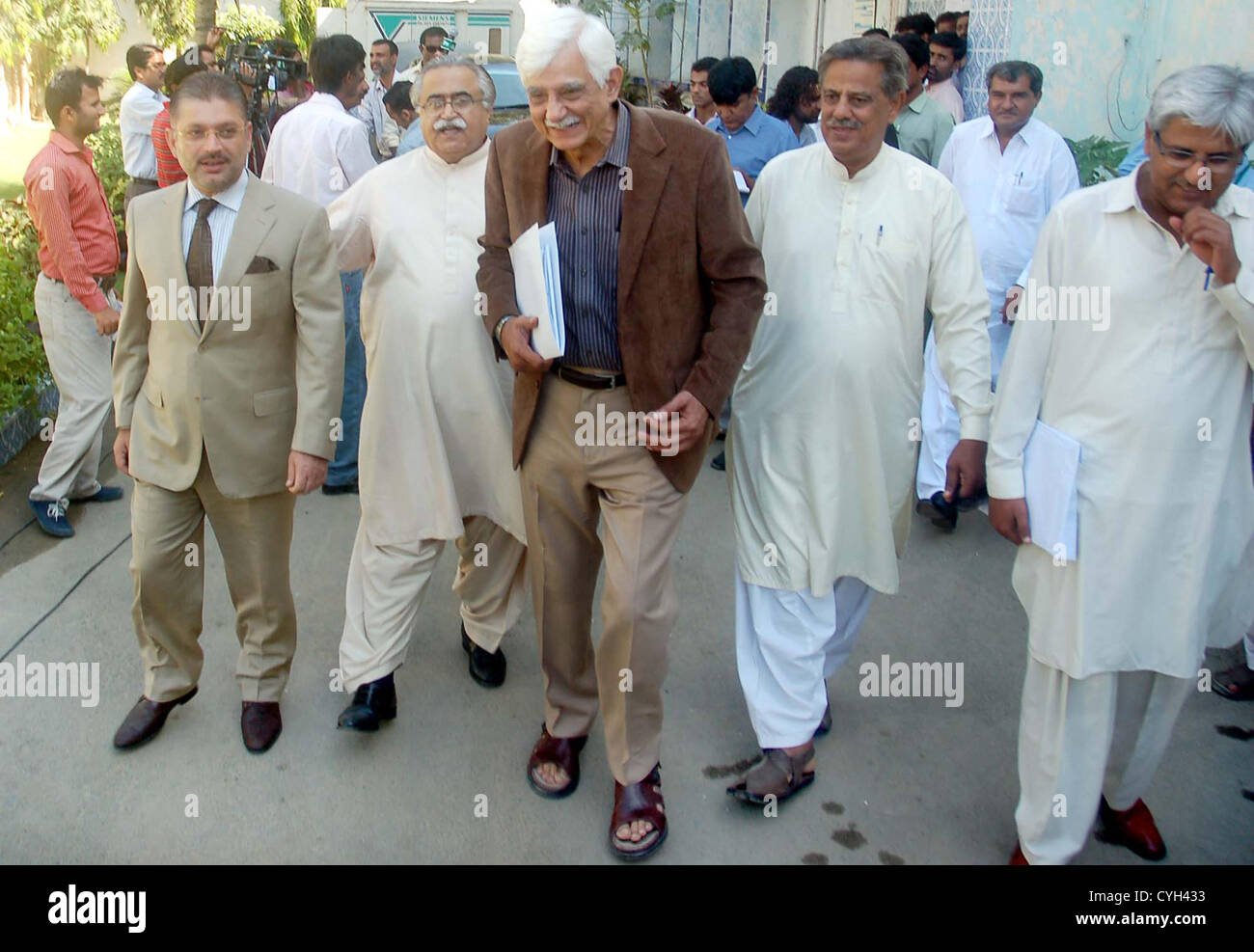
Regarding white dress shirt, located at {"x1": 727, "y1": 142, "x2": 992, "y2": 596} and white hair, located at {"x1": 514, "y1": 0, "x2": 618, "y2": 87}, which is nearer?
white hair, located at {"x1": 514, "y1": 0, "x2": 618, "y2": 87}

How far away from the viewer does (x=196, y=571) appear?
3639 millimetres

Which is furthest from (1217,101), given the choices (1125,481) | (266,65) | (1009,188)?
(266,65)

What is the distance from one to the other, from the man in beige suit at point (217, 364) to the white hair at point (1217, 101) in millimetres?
2323

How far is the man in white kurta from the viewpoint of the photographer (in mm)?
5469

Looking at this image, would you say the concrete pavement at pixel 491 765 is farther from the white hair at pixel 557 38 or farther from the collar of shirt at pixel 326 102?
the collar of shirt at pixel 326 102

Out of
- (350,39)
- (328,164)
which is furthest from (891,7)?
(328,164)

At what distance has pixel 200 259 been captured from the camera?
3361 mm

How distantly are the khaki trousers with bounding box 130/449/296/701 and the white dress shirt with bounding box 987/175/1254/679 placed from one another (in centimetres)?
220

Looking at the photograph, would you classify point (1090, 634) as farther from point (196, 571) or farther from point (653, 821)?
point (196, 571)

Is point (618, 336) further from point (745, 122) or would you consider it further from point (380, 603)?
point (745, 122)

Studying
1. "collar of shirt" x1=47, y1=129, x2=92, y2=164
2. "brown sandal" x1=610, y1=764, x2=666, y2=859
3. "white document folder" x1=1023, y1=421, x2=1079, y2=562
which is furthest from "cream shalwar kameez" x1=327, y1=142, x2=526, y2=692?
"collar of shirt" x1=47, y1=129, x2=92, y2=164

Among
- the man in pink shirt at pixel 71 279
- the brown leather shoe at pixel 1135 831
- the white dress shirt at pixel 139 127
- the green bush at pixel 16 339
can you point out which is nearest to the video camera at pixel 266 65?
the white dress shirt at pixel 139 127

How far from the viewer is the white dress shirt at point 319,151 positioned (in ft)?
17.0

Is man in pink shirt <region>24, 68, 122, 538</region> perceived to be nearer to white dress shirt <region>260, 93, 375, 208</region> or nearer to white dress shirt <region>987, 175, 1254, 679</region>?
white dress shirt <region>260, 93, 375, 208</region>
